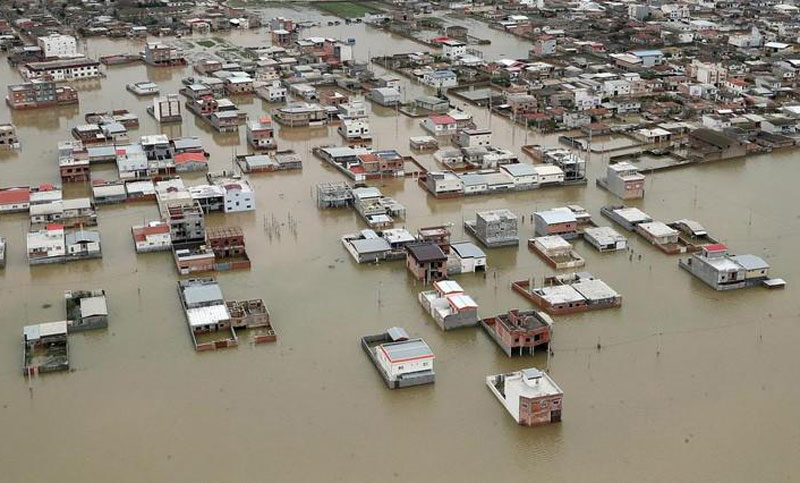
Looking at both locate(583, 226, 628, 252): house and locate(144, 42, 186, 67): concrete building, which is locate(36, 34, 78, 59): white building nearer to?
locate(144, 42, 186, 67): concrete building

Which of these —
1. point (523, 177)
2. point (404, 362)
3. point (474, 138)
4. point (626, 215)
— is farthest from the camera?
point (474, 138)

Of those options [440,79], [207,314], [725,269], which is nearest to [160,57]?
[440,79]

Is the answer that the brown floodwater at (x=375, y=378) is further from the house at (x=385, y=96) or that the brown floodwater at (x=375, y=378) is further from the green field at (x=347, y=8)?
the green field at (x=347, y=8)

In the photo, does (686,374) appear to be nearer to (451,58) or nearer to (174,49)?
(451,58)

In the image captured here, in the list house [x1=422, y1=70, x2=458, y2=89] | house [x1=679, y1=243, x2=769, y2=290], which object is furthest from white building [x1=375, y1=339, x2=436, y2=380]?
house [x1=422, y1=70, x2=458, y2=89]

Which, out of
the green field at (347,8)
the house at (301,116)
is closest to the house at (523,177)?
the house at (301,116)

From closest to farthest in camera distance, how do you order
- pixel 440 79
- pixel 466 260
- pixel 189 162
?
pixel 466 260 < pixel 189 162 < pixel 440 79

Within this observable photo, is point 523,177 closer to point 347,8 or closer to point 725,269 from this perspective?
point 725,269
